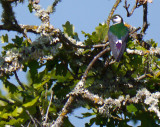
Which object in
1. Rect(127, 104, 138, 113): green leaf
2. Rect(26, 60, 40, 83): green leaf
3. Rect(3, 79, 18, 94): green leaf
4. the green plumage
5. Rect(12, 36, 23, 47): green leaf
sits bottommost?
Rect(127, 104, 138, 113): green leaf

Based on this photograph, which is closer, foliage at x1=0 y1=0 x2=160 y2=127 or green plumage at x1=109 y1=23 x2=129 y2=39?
foliage at x1=0 y1=0 x2=160 y2=127

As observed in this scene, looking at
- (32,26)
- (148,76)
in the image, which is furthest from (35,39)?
(148,76)

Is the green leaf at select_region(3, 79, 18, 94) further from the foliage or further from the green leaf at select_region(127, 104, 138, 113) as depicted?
the green leaf at select_region(127, 104, 138, 113)

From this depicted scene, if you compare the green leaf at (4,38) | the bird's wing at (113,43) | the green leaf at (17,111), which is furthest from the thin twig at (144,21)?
the green leaf at (17,111)

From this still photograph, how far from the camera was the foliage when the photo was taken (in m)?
3.38

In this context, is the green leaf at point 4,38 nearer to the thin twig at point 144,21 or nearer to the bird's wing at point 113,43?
the bird's wing at point 113,43

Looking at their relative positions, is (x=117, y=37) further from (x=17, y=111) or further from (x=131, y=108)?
(x=17, y=111)

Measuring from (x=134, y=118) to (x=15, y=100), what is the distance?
115 cm

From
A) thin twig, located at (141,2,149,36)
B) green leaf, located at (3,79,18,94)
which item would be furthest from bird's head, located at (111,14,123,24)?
green leaf, located at (3,79,18,94)

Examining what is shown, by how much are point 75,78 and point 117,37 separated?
587 mm

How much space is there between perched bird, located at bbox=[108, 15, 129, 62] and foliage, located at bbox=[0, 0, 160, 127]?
81 millimetres

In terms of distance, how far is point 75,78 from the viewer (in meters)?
3.78

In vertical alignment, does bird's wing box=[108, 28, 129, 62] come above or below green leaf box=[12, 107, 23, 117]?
above

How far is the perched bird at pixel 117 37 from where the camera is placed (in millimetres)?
3371
